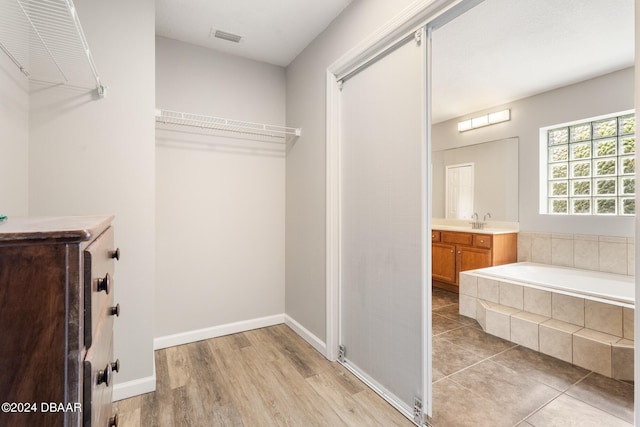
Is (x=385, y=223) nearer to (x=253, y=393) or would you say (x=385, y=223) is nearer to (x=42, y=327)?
(x=253, y=393)

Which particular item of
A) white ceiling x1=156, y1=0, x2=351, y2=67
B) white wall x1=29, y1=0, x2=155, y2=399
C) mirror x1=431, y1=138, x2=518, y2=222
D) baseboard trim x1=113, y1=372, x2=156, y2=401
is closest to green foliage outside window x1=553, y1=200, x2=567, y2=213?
mirror x1=431, y1=138, x2=518, y2=222

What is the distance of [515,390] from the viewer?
1.92 metres

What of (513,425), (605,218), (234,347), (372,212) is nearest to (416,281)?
(372,212)

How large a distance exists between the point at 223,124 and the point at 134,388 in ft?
6.71

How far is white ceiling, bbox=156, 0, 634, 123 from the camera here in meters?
2.09

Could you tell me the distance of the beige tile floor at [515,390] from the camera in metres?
1.66

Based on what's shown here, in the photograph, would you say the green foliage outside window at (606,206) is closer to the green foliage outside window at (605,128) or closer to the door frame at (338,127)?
the green foliage outside window at (605,128)

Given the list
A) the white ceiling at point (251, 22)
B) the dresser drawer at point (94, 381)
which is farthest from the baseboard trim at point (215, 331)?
the white ceiling at point (251, 22)

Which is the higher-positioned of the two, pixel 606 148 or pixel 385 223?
pixel 606 148

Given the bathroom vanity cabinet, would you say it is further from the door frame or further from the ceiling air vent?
the ceiling air vent

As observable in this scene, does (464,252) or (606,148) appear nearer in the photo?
→ (606,148)

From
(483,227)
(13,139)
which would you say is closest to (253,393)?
(13,139)

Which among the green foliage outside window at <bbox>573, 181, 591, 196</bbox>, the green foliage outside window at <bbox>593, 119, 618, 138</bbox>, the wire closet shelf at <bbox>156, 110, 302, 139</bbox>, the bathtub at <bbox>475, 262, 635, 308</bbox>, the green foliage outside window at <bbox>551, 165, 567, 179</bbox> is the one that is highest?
the green foliage outside window at <bbox>593, 119, 618, 138</bbox>

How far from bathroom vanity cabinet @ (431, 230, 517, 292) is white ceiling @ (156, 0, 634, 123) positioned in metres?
1.85
